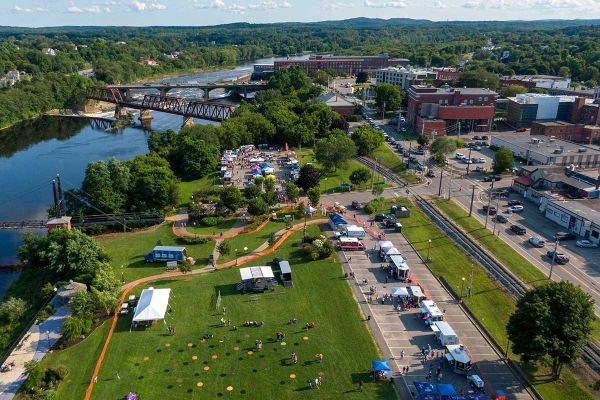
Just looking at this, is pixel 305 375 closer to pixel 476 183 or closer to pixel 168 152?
pixel 476 183

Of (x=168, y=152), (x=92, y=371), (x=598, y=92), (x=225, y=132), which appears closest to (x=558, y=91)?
(x=598, y=92)

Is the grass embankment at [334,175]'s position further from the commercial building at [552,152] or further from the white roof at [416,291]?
the white roof at [416,291]

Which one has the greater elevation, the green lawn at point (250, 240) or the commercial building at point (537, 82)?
the commercial building at point (537, 82)

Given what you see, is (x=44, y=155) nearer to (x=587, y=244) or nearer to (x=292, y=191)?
(x=292, y=191)

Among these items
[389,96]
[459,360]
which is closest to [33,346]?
[459,360]

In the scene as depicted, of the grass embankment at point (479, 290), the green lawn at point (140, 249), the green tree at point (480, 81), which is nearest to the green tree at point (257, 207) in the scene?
the green lawn at point (140, 249)

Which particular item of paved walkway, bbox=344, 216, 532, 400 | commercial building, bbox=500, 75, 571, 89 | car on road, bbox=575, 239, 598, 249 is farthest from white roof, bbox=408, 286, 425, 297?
commercial building, bbox=500, 75, 571, 89
